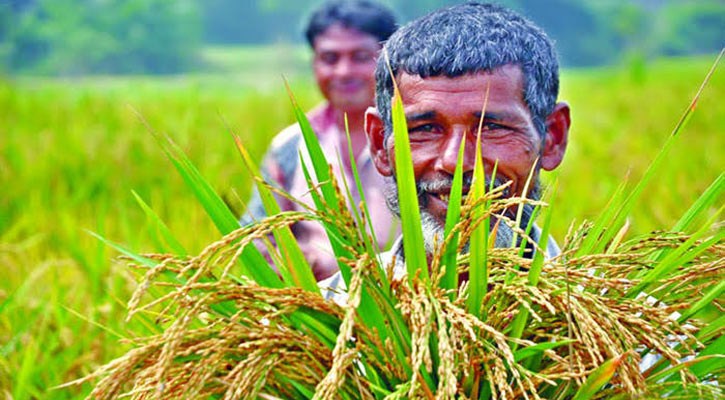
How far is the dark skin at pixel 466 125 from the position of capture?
1474mm

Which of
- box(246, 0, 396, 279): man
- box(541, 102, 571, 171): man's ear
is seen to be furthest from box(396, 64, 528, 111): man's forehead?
box(246, 0, 396, 279): man

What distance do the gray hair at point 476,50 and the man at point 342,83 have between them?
6.62ft

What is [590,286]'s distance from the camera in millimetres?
1146

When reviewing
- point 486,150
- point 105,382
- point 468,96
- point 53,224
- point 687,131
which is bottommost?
point 687,131

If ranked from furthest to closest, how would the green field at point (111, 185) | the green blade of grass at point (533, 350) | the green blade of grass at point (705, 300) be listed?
the green field at point (111, 185), the green blade of grass at point (705, 300), the green blade of grass at point (533, 350)

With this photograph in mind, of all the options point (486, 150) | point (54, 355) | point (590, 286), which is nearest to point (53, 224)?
point (54, 355)

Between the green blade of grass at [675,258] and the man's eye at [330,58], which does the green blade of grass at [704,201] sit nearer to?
the green blade of grass at [675,258]

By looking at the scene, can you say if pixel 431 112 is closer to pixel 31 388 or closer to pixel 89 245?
pixel 31 388

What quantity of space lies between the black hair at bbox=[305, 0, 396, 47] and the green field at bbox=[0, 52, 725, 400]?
86 centimetres

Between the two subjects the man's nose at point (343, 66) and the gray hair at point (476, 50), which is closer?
the gray hair at point (476, 50)

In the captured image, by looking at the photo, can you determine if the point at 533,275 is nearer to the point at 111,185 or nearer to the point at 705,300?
the point at 705,300

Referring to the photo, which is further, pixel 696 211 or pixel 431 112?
pixel 431 112

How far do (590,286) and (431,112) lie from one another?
1.68 ft

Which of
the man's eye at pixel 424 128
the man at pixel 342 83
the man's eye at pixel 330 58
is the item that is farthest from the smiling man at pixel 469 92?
the man's eye at pixel 330 58
